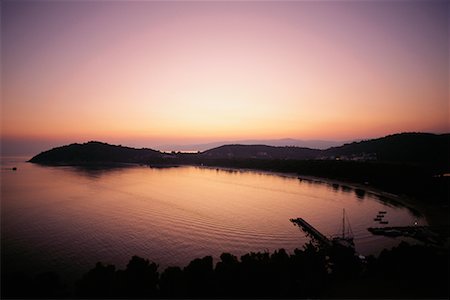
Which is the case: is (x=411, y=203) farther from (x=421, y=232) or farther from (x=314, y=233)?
(x=314, y=233)

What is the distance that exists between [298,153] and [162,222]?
138722 mm

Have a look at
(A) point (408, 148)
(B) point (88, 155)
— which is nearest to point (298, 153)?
(A) point (408, 148)

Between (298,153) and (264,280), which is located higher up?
(298,153)

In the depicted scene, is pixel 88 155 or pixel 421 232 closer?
pixel 421 232

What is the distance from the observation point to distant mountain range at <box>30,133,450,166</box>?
310 ft

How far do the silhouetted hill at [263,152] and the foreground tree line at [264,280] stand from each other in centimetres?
13892

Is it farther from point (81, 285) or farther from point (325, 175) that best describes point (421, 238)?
point (325, 175)

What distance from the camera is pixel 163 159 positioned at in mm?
160375

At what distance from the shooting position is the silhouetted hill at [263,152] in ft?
530

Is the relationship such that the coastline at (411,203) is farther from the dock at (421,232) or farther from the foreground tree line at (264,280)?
the foreground tree line at (264,280)

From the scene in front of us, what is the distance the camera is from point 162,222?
116ft

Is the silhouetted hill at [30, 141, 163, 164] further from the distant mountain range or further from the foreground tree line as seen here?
the foreground tree line

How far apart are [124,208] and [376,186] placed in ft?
173

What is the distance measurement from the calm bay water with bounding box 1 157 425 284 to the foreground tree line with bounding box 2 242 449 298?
599 centimetres
